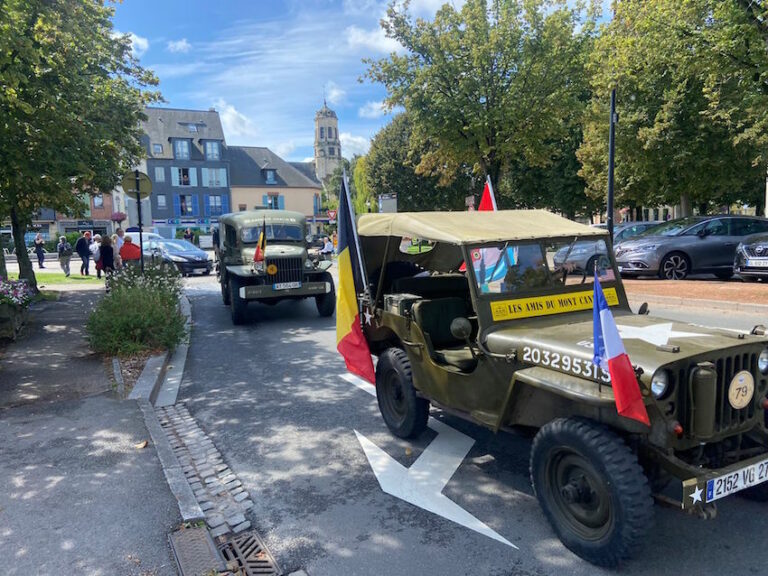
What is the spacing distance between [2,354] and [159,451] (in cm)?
487

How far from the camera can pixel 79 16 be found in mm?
8547

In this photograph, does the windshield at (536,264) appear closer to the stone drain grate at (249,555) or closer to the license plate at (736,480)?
the license plate at (736,480)

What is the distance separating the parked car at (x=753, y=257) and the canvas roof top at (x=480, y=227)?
1000cm

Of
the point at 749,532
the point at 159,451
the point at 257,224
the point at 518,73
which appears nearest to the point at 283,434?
the point at 159,451

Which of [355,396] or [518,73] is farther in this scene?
[518,73]

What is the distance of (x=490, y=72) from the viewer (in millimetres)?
16188

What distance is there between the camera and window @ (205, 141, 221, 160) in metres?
60.1

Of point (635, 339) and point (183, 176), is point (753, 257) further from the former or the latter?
point (183, 176)

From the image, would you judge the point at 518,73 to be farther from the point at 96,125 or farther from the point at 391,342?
the point at 391,342

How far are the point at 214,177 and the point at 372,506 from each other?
61.0 meters

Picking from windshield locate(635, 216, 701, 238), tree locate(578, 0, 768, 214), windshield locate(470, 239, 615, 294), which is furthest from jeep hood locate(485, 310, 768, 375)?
windshield locate(635, 216, 701, 238)

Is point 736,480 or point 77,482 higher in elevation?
point 736,480

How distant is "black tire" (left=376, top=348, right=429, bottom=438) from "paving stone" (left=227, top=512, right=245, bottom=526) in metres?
1.57

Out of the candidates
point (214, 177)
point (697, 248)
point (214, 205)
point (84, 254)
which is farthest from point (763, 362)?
point (214, 177)
